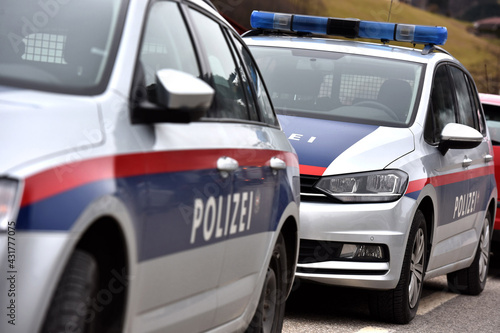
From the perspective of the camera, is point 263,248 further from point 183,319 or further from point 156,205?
point 156,205

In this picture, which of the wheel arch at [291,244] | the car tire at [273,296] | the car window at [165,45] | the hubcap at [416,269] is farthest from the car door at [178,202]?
the hubcap at [416,269]

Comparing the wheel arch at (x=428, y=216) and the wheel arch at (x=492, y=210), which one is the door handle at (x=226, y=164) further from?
the wheel arch at (x=492, y=210)

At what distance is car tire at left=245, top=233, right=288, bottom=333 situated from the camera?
499 cm

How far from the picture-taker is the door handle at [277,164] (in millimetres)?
4871

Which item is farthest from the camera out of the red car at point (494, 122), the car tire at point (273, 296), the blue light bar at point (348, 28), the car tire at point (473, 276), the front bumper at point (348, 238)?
the red car at point (494, 122)

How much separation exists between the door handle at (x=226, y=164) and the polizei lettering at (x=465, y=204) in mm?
4328

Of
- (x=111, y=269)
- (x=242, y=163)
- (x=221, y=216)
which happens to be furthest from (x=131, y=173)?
(x=242, y=163)

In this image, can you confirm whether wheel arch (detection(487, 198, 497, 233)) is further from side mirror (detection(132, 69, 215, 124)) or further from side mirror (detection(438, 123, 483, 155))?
side mirror (detection(132, 69, 215, 124))

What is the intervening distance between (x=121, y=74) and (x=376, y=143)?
3767mm

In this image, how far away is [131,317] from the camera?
3.35 m

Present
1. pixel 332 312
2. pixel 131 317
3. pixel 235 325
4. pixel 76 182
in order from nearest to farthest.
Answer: pixel 76 182
pixel 131 317
pixel 235 325
pixel 332 312

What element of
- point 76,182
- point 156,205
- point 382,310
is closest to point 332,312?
point 382,310

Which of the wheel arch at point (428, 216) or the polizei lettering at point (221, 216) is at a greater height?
the polizei lettering at point (221, 216)

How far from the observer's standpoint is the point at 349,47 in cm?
845
